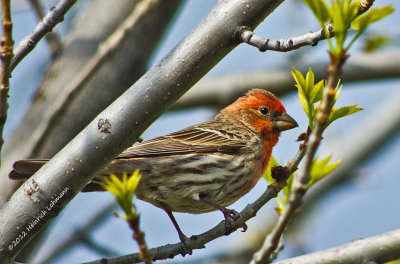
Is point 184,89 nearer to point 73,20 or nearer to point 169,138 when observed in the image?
point 169,138

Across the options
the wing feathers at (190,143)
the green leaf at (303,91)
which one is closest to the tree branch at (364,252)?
the green leaf at (303,91)

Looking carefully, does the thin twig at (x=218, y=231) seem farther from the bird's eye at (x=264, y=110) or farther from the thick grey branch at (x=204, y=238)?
the bird's eye at (x=264, y=110)

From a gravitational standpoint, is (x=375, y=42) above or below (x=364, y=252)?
above

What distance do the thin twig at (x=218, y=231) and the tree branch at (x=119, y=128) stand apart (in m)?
0.54

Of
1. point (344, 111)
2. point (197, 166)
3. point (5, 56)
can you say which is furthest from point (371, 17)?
point (197, 166)

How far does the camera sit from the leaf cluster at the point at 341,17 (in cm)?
230

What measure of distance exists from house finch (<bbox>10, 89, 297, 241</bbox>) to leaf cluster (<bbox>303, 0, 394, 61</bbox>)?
8.63 feet

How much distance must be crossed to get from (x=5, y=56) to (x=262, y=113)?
429 cm

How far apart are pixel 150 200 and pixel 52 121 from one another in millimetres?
1275

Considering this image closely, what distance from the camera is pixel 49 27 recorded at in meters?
3.60

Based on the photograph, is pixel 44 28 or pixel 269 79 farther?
pixel 269 79

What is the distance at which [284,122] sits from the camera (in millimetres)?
6754

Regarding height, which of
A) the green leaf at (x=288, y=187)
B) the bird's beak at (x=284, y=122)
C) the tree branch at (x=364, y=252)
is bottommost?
the tree branch at (x=364, y=252)

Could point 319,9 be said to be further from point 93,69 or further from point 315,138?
point 93,69
